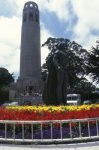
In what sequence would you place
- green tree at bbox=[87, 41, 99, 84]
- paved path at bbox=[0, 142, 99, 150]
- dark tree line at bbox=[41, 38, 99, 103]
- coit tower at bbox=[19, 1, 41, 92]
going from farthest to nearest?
coit tower at bbox=[19, 1, 41, 92] → dark tree line at bbox=[41, 38, 99, 103] → green tree at bbox=[87, 41, 99, 84] → paved path at bbox=[0, 142, 99, 150]

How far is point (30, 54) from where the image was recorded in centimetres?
7638

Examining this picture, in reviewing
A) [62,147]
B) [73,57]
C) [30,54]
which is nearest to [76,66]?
[73,57]

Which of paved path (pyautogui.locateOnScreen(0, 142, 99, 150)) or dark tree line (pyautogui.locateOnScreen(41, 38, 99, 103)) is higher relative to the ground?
dark tree line (pyautogui.locateOnScreen(41, 38, 99, 103))

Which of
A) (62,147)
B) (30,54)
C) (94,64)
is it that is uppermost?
(30,54)

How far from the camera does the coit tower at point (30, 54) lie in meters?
76.4

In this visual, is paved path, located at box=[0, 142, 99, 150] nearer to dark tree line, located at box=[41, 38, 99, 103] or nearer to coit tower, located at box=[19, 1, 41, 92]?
dark tree line, located at box=[41, 38, 99, 103]

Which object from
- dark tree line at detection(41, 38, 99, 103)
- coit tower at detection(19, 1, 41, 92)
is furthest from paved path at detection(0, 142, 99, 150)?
coit tower at detection(19, 1, 41, 92)

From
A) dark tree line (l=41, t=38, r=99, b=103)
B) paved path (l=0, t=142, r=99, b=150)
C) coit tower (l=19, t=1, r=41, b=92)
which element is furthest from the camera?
coit tower (l=19, t=1, r=41, b=92)

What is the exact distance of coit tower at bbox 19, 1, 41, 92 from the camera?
76.4 meters

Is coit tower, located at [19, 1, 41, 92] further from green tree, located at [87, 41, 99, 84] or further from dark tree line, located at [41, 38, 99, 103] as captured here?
green tree, located at [87, 41, 99, 84]

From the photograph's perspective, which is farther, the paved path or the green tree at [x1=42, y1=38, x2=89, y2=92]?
the green tree at [x1=42, y1=38, x2=89, y2=92]

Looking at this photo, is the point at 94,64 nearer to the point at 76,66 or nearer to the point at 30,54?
the point at 76,66

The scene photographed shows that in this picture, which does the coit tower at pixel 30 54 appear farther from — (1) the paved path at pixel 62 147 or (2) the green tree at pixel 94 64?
(1) the paved path at pixel 62 147

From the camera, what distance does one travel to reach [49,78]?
59.1 ft
